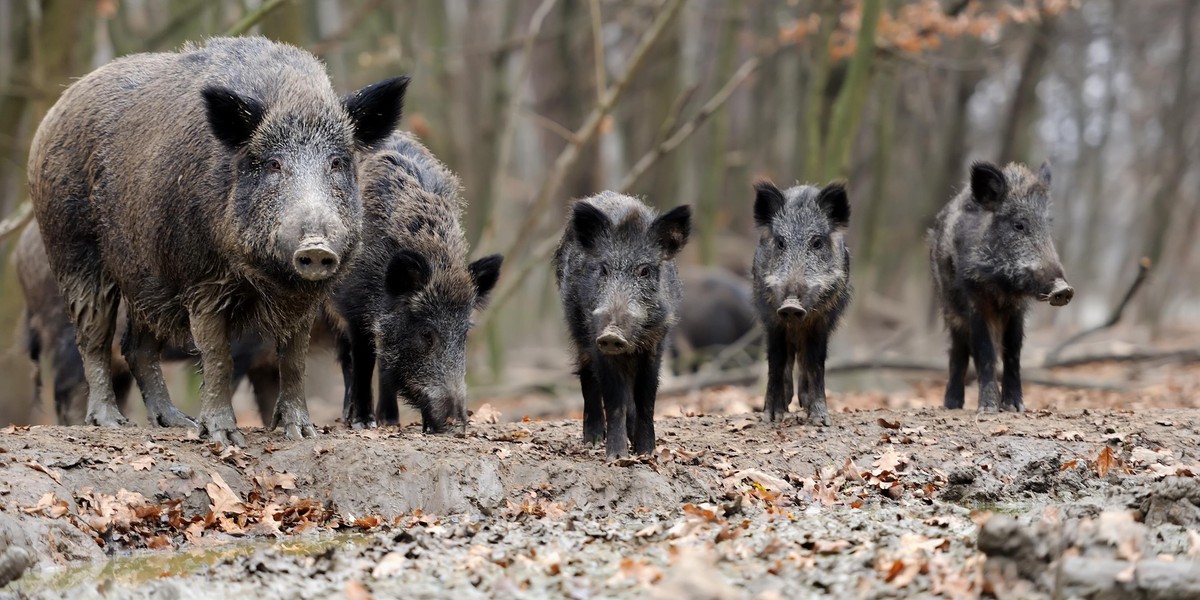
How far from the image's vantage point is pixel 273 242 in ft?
24.3

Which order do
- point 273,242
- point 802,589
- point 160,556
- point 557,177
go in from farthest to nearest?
point 557,177 < point 273,242 < point 160,556 < point 802,589

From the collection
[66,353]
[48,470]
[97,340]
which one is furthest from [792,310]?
[66,353]

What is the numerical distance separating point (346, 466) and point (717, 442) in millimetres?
2525

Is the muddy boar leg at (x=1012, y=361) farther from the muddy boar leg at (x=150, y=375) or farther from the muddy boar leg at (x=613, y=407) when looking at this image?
the muddy boar leg at (x=150, y=375)

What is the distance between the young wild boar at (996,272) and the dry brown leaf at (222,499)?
554 centimetres

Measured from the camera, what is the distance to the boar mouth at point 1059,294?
945 centimetres

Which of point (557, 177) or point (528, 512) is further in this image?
point (557, 177)

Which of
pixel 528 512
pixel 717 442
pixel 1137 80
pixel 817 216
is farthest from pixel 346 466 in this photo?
pixel 1137 80

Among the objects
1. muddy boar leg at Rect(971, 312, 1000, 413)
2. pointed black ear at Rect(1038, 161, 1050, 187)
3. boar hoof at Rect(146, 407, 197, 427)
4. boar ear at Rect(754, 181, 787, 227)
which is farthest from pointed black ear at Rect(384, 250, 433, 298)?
pointed black ear at Rect(1038, 161, 1050, 187)

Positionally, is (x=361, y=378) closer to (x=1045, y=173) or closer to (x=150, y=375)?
(x=150, y=375)

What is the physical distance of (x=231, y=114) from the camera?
25.0 feet

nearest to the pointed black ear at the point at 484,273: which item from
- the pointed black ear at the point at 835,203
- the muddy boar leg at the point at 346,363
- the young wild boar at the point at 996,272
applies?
the muddy boar leg at the point at 346,363

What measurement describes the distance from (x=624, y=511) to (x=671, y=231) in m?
1.91

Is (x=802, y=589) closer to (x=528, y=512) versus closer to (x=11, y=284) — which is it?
(x=528, y=512)
